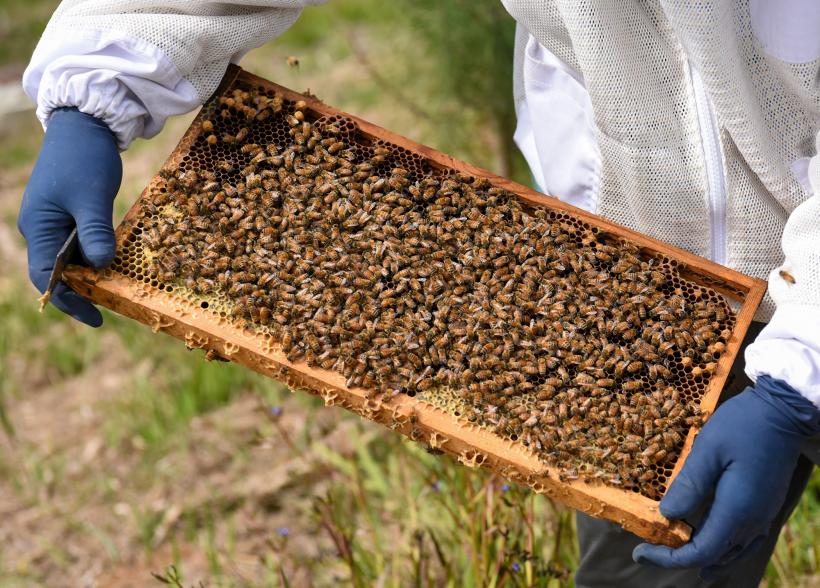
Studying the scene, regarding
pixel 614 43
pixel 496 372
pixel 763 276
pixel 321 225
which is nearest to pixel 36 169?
pixel 321 225

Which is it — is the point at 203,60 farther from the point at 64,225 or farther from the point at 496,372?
the point at 496,372

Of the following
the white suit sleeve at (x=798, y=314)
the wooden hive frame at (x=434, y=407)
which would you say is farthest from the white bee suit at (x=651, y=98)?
the wooden hive frame at (x=434, y=407)

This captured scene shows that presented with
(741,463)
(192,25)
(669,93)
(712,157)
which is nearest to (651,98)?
(669,93)

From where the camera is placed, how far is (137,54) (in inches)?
117

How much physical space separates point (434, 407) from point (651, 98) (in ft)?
3.93

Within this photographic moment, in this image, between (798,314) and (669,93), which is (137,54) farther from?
(798,314)

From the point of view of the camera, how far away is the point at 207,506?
5.07m

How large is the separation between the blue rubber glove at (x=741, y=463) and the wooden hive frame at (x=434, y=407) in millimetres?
84

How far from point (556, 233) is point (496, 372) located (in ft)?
1.79

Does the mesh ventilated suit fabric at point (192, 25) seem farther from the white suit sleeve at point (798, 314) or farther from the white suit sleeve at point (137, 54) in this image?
the white suit sleeve at point (798, 314)

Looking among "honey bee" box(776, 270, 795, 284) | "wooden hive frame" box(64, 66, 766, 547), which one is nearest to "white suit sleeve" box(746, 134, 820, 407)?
"honey bee" box(776, 270, 795, 284)

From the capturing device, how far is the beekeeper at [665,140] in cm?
261

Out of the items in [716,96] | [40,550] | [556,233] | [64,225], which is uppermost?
[716,96]

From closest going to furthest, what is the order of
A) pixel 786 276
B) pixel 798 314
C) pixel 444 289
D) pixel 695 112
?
pixel 798 314 < pixel 786 276 < pixel 695 112 < pixel 444 289
